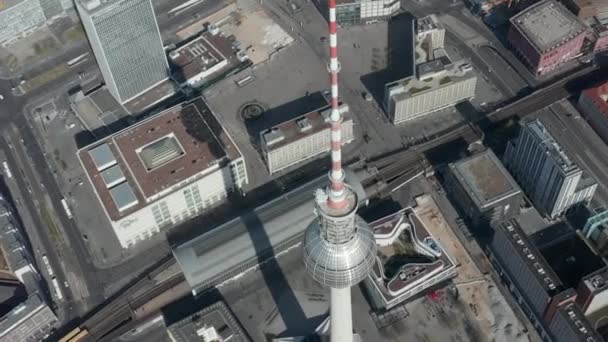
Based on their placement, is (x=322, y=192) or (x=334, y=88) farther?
(x=322, y=192)

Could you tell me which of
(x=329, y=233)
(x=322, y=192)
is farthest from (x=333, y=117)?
(x=329, y=233)

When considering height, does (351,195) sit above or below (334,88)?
below

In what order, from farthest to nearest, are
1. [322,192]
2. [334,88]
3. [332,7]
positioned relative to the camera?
[322,192]
[334,88]
[332,7]

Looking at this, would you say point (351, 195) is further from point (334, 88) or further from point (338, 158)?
point (334, 88)

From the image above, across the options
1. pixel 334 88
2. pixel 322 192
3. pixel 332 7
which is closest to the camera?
pixel 332 7

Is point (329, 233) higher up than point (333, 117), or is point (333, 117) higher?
point (333, 117)

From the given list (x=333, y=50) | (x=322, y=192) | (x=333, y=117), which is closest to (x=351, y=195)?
(x=322, y=192)

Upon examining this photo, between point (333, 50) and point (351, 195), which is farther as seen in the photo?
point (351, 195)

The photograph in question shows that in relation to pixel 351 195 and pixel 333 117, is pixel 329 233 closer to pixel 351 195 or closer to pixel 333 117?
pixel 351 195
